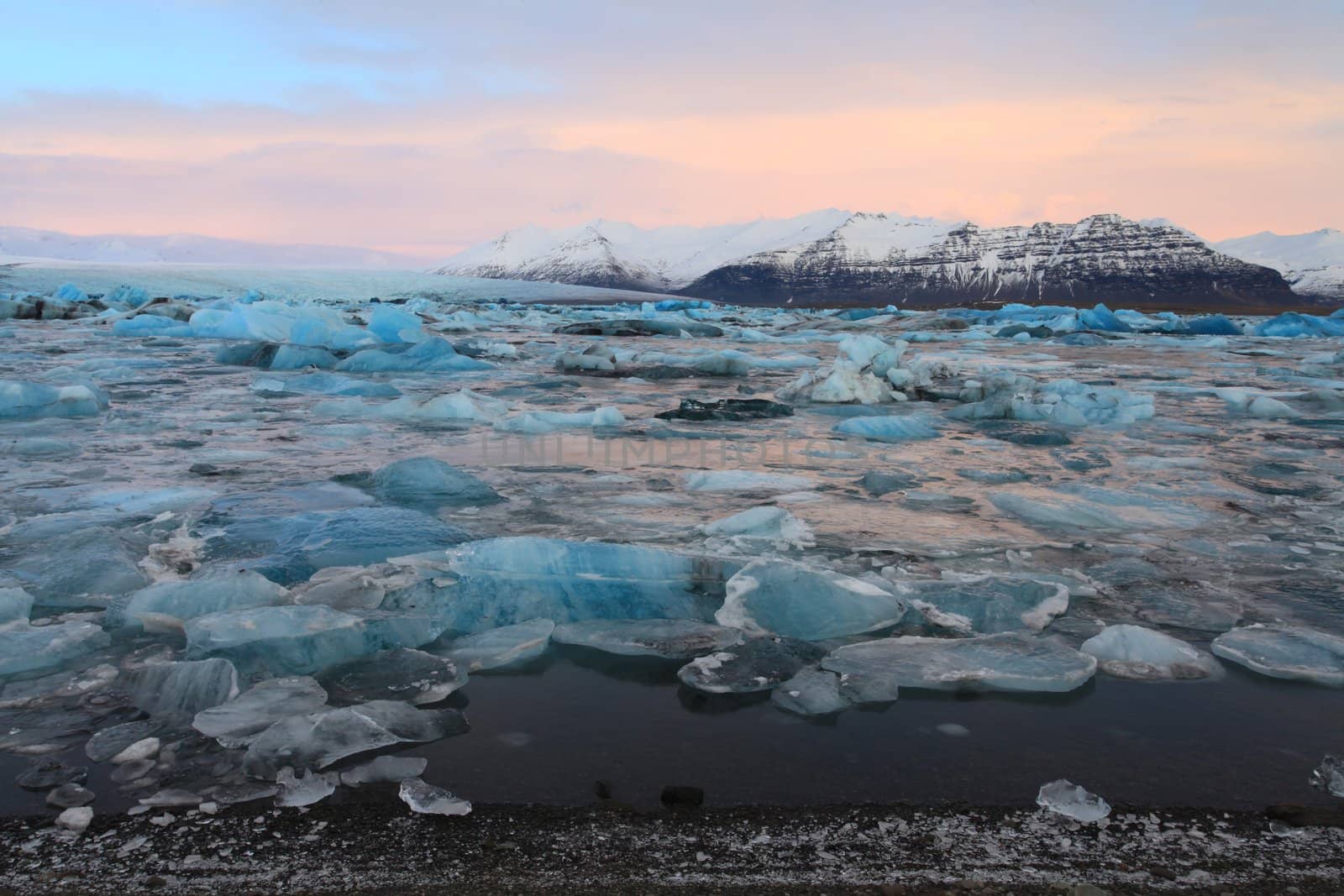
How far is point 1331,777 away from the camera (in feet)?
4.78

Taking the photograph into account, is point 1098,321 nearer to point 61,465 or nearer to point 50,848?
point 61,465

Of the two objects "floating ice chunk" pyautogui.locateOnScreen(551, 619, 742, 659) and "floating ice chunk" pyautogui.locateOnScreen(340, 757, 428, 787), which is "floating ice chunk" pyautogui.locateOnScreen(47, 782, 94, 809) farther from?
"floating ice chunk" pyautogui.locateOnScreen(551, 619, 742, 659)

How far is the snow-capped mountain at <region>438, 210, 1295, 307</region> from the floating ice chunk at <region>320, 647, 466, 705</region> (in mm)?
103085

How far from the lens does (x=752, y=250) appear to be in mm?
163750

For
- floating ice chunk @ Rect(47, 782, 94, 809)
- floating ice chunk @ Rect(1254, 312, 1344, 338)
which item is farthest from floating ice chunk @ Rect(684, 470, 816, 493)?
floating ice chunk @ Rect(1254, 312, 1344, 338)

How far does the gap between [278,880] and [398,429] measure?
4428 millimetres

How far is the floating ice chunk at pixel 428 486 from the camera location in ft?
11.1

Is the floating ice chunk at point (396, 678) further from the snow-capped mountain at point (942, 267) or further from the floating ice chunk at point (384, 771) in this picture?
the snow-capped mountain at point (942, 267)

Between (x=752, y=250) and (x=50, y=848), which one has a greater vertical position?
(x=752, y=250)

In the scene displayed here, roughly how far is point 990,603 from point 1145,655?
0.38m

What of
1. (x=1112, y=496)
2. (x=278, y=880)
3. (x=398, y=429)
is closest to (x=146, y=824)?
(x=278, y=880)

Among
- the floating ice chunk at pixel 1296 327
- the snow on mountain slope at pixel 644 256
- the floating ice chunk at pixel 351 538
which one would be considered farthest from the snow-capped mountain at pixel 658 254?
the floating ice chunk at pixel 351 538

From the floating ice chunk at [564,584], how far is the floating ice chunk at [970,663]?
456 mm

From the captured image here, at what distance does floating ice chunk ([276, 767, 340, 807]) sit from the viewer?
4.48ft
